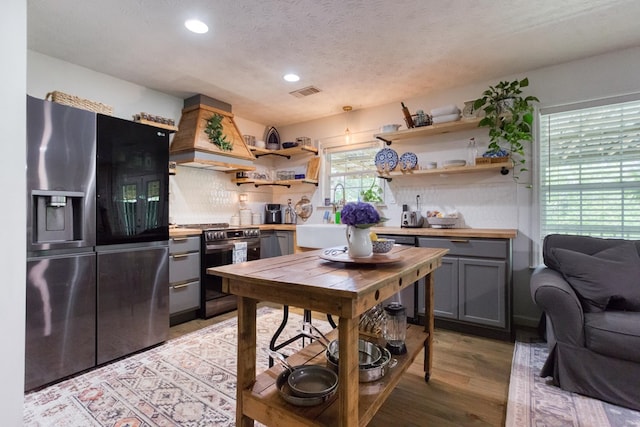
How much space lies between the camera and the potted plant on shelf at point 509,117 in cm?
307

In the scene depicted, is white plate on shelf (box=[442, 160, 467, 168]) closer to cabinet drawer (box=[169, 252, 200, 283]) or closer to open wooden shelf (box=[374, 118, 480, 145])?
open wooden shelf (box=[374, 118, 480, 145])

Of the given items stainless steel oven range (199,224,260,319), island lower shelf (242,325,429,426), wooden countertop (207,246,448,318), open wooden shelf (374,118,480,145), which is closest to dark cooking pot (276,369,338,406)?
island lower shelf (242,325,429,426)

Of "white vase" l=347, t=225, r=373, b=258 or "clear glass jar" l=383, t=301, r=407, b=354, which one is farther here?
"clear glass jar" l=383, t=301, r=407, b=354

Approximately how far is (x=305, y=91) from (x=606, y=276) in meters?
3.14

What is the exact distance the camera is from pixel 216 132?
3738 mm

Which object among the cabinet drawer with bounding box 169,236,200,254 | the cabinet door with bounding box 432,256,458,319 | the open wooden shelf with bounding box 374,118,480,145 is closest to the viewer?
the cabinet door with bounding box 432,256,458,319

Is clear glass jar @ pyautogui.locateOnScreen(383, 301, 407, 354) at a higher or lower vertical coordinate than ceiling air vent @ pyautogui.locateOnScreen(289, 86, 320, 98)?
lower

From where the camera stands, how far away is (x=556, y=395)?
1.96m

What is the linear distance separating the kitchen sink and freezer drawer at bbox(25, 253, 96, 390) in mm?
2207

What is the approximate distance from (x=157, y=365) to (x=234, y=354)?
560 mm

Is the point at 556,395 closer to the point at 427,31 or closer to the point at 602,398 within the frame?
the point at 602,398

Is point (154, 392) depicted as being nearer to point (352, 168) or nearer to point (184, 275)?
point (184, 275)

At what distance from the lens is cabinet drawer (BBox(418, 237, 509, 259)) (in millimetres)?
2826

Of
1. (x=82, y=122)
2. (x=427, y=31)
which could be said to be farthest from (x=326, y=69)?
(x=82, y=122)
